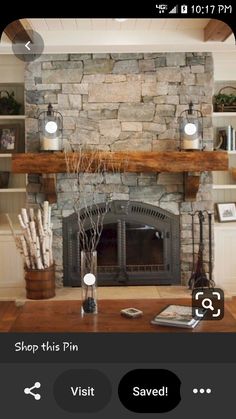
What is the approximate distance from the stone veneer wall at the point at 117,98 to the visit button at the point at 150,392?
1.94 m

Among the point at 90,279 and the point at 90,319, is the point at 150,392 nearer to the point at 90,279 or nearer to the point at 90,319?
the point at 90,319

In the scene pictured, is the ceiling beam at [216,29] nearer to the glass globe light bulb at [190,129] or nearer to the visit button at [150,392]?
the visit button at [150,392]

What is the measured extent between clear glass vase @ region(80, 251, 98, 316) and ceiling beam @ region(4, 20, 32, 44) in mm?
751

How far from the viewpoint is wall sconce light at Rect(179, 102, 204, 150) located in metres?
2.20

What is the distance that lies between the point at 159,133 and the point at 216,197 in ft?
1.53

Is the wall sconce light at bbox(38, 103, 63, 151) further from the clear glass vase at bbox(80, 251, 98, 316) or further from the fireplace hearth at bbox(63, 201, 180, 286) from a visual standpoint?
the clear glass vase at bbox(80, 251, 98, 316)

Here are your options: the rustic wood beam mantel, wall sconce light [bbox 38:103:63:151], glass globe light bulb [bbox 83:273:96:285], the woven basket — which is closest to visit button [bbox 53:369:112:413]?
glass globe light bulb [bbox 83:273:96:285]

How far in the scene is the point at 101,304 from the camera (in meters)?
1.27

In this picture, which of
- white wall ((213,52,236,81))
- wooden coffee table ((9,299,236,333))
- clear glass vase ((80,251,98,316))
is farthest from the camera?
white wall ((213,52,236,81))

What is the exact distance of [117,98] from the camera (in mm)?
2266

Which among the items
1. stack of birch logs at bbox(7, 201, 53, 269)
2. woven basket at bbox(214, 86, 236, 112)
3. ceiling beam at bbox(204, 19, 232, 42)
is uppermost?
woven basket at bbox(214, 86, 236, 112)

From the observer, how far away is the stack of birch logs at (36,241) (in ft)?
6.46

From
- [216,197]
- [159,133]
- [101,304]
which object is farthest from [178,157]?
[101,304]

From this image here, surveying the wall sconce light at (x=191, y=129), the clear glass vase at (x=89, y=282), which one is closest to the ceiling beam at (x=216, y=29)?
the clear glass vase at (x=89, y=282)
